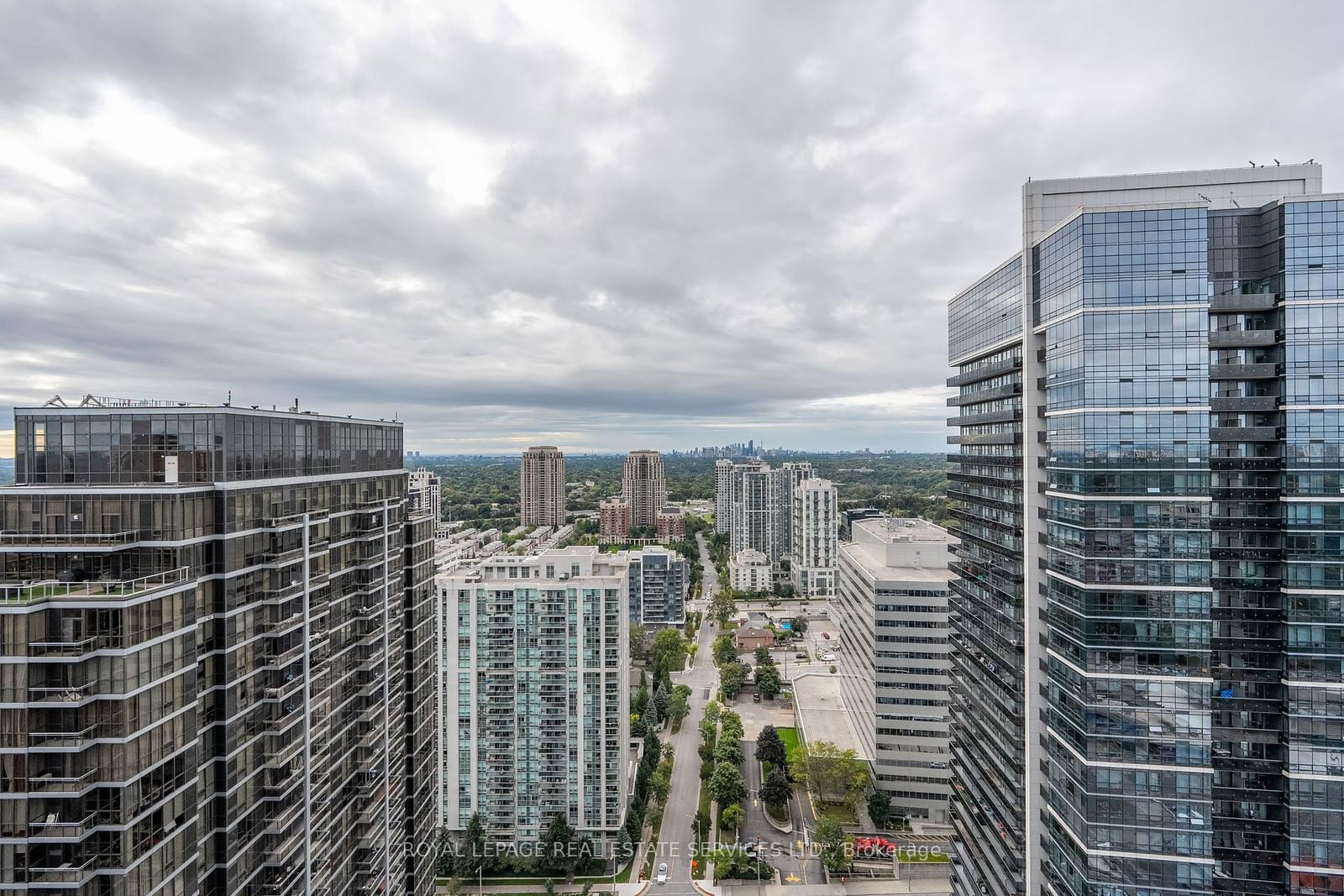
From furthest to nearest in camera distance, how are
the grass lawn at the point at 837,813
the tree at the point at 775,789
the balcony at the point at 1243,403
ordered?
the tree at the point at 775,789 < the grass lawn at the point at 837,813 < the balcony at the point at 1243,403

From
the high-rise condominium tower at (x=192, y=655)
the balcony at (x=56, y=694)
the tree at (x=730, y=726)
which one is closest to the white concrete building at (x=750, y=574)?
the tree at (x=730, y=726)

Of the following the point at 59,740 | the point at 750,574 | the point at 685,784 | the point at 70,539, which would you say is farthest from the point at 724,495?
the point at 59,740

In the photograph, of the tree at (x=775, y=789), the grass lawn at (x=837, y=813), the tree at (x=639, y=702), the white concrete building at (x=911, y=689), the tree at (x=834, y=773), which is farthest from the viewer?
the tree at (x=639, y=702)

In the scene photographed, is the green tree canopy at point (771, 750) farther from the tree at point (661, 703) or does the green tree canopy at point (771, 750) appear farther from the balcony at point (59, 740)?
the balcony at point (59, 740)

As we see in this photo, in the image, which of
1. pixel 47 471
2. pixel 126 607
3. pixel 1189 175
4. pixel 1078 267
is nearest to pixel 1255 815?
pixel 1078 267

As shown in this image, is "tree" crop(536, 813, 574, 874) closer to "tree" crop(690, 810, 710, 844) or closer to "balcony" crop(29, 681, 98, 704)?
"tree" crop(690, 810, 710, 844)

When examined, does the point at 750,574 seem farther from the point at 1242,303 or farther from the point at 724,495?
the point at 1242,303

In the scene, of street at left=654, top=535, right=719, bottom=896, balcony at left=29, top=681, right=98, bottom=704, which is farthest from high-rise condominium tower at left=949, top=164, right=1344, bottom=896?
balcony at left=29, top=681, right=98, bottom=704
